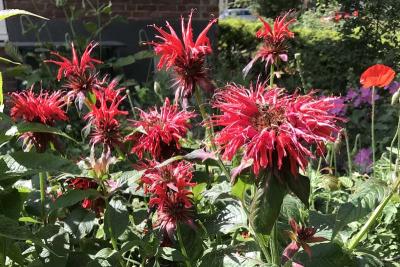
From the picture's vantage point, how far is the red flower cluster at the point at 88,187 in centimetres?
150

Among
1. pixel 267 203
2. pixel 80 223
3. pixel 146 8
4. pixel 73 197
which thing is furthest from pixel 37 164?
pixel 146 8

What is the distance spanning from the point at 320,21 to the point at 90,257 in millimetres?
6895

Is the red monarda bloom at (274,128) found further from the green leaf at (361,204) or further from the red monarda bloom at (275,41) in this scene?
the red monarda bloom at (275,41)

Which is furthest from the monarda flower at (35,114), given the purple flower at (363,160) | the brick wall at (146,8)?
the brick wall at (146,8)

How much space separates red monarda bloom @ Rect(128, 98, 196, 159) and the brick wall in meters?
3.51

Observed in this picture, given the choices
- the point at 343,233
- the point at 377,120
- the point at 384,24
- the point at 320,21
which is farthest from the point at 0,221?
the point at 320,21

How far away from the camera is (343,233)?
4.65ft

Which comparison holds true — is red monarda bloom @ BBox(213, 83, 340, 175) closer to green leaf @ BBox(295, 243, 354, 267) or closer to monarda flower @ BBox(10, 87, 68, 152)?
green leaf @ BBox(295, 243, 354, 267)

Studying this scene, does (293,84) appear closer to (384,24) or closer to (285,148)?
(384,24)

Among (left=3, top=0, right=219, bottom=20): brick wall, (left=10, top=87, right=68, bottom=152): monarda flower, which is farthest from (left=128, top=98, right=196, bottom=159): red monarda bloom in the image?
(left=3, top=0, right=219, bottom=20): brick wall

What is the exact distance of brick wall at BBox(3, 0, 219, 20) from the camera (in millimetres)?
4734

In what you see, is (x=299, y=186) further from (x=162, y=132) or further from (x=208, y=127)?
(x=162, y=132)

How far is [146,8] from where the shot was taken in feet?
16.0

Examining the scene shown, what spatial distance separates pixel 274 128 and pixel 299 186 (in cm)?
12
